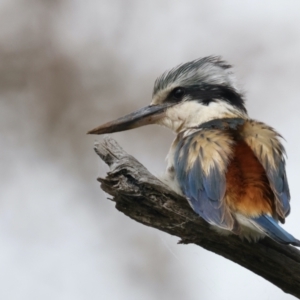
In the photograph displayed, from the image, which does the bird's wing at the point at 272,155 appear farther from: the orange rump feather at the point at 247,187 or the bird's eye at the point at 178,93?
the bird's eye at the point at 178,93

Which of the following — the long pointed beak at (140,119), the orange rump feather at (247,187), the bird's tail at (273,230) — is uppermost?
the long pointed beak at (140,119)

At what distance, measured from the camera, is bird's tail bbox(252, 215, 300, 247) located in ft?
6.98

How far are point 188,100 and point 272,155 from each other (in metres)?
0.62

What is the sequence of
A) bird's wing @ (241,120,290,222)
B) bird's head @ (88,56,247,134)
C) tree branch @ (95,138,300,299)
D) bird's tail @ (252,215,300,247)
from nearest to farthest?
bird's tail @ (252,215,300,247) < tree branch @ (95,138,300,299) < bird's wing @ (241,120,290,222) < bird's head @ (88,56,247,134)

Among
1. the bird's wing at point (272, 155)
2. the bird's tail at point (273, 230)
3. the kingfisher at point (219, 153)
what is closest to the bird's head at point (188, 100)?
the kingfisher at point (219, 153)

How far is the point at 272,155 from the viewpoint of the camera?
8.28 ft

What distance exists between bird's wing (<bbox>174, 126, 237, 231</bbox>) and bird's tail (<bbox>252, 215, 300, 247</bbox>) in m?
0.08

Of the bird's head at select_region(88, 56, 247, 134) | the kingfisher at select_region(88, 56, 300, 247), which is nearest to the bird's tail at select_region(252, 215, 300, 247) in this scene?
the kingfisher at select_region(88, 56, 300, 247)

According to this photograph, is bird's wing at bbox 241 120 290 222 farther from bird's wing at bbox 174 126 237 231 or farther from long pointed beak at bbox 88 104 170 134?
long pointed beak at bbox 88 104 170 134

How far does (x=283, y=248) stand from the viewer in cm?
241

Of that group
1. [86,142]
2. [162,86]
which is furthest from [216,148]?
[86,142]

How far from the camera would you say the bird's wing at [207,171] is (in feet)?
7.47

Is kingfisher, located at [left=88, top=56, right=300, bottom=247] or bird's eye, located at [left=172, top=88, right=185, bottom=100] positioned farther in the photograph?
bird's eye, located at [left=172, top=88, right=185, bottom=100]

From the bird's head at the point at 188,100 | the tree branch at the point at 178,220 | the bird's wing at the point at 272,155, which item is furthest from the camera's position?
the bird's head at the point at 188,100
